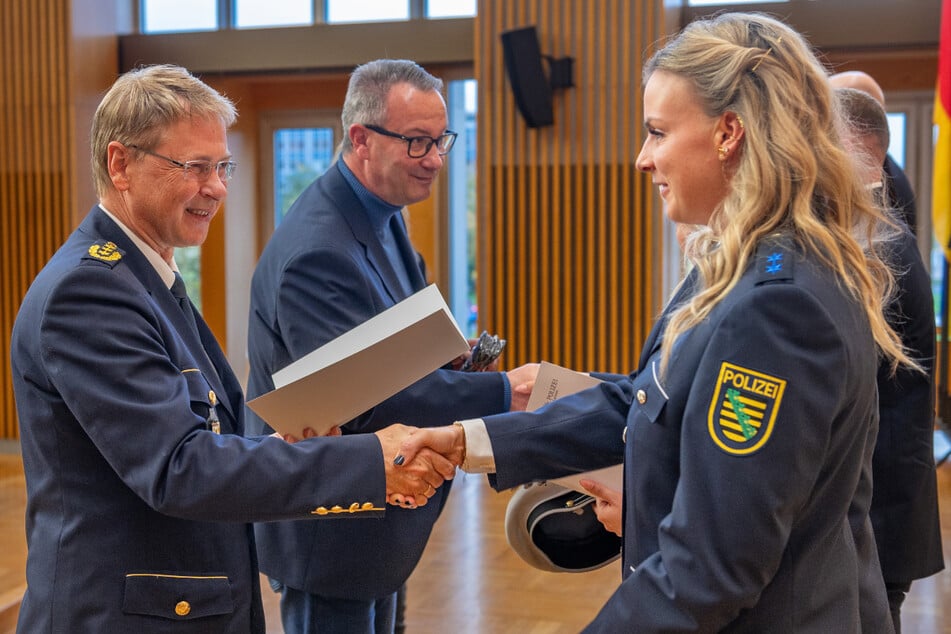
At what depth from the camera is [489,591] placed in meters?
4.23

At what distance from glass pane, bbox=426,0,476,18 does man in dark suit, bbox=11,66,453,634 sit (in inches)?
235

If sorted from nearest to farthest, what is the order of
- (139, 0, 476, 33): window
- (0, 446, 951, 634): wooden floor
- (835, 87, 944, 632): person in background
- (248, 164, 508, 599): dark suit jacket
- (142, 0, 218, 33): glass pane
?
(248, 164, 508, 599): dark suit jacket < (835, 87, 944, 632): person in background < (0, 446, 951, 634): wooden floor < (139, 0, 476, 33): window < (142, 0, 218, 33): glass pane

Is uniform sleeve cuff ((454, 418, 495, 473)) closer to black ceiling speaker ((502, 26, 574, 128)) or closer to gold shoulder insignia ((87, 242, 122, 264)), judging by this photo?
gold shoulder insignia ((87, 242, 122, 264))

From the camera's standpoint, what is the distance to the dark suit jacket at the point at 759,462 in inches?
46.8

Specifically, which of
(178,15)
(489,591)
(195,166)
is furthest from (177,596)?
(178,15)

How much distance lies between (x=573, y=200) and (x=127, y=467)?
5515mm

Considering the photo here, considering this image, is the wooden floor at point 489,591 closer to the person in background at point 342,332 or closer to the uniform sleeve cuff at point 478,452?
the person in background at point 342,332

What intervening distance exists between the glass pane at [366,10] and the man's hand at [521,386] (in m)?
5.73

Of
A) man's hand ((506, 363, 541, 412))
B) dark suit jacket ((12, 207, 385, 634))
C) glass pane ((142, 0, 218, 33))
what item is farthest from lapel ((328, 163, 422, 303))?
glass pane ((142, 0, 218, 33))

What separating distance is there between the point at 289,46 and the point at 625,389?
6.32m

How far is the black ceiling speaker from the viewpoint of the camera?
6570mm

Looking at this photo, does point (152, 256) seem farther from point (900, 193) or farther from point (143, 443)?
point (900, 193)

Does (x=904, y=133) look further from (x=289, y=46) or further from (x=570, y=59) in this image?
(x=289, y=46)

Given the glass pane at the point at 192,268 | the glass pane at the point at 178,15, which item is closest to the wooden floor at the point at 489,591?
the glass pane at the point at 192,268
